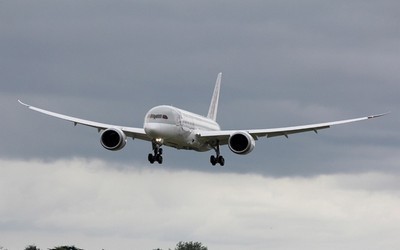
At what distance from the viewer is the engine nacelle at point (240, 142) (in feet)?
435

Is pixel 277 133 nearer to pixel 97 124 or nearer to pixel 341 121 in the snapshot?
pixel 341 121

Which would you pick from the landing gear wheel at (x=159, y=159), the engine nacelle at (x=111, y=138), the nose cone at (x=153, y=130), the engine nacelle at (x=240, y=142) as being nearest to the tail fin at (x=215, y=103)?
the engine nacelle at (x=240, y=142)

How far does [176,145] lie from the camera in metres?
132

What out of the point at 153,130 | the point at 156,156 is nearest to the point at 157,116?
the point at 153,130

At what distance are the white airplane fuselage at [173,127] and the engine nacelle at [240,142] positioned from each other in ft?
11.1

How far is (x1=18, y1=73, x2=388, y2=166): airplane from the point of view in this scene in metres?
128

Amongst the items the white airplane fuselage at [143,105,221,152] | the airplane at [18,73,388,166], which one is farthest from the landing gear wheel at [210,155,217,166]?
the white airplane fuselage at [143,105,221,152]

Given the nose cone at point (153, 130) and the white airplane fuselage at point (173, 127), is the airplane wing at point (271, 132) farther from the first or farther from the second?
the nose cone at point (153, 130)

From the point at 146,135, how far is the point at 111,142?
3.47 m

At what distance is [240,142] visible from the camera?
133000 mm

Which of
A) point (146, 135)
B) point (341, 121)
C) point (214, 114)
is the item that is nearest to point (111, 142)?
point (146, 135)

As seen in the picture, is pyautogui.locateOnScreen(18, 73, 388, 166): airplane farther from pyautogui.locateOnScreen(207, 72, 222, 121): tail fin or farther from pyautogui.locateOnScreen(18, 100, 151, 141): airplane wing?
pyautogui.locateOnScreen(207, 72, 222, 121): tail fin

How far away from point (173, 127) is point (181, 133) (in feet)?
5.36

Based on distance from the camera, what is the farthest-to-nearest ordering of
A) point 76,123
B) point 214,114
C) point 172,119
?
point 214,114, point 76,123, point 172,119
